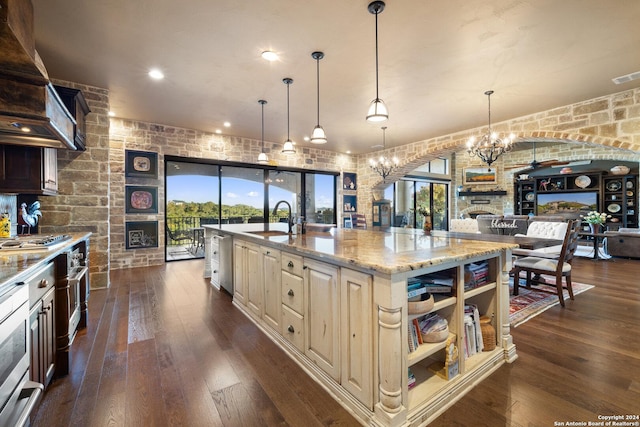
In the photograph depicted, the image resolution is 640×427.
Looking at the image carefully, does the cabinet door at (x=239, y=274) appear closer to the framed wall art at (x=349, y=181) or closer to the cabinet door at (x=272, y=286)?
the cabinet door at (x=272, y=286)

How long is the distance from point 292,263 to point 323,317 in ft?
1.54

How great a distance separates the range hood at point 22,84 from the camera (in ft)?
5.37

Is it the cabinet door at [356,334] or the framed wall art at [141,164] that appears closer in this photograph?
the cabinet door at [356,334]

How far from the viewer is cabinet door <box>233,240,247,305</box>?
9.68ft

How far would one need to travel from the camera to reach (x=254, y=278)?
2.71m

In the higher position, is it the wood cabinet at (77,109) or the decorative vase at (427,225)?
the wood cabinet at (77,109)

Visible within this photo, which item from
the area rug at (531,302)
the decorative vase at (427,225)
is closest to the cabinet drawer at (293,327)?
the decorative vase at (427,225)

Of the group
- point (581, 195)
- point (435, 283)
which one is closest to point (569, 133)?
point (435, 283)

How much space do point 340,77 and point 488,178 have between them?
29.5 ft

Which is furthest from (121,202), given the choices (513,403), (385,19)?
(513,403)

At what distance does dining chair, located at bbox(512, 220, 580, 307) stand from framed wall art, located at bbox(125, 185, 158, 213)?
6094 millimetres

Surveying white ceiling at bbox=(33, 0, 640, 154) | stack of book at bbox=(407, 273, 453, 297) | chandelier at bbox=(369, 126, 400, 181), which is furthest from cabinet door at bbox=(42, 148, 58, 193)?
chandelier at bbox=(369, 126, 400, 181)

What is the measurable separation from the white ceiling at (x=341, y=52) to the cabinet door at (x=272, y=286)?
6.80 ft

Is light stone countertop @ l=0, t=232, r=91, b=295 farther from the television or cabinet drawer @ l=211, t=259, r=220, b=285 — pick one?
the television
